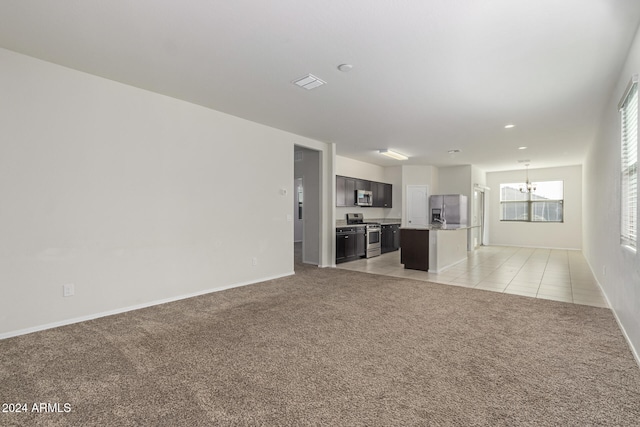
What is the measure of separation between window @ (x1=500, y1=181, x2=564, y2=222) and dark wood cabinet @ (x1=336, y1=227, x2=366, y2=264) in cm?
641

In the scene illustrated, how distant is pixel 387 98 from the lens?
407 cm

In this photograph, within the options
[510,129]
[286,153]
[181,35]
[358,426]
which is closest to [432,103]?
[510,129]

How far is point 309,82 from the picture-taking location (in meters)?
3.54

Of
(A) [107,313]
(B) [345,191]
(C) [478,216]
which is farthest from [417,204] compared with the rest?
(A) [107,313]

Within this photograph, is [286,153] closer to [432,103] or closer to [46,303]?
[432,103]

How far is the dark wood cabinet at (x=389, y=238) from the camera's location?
29.5ft

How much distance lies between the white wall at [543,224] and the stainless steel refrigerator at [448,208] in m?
2.48

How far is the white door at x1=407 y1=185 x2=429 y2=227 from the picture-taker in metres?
9.84

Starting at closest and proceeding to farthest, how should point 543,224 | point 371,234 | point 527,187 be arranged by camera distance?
point 371,234 < point 543,224 < point 527,187

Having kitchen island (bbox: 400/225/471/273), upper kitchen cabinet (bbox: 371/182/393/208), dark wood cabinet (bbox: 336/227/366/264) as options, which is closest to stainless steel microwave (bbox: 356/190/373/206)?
upper kitchen cabinet (bbox: 371/182/393/208)

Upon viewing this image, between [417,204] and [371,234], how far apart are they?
2.61 meters

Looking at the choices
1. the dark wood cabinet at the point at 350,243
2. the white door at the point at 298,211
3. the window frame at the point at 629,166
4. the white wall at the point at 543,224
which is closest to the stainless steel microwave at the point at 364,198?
the dark wood cabinet at the point at 350,243

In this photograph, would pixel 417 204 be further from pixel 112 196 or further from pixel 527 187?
pixel 112 196

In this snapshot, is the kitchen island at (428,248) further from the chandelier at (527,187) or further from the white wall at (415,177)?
the chandelier at (527,187)
